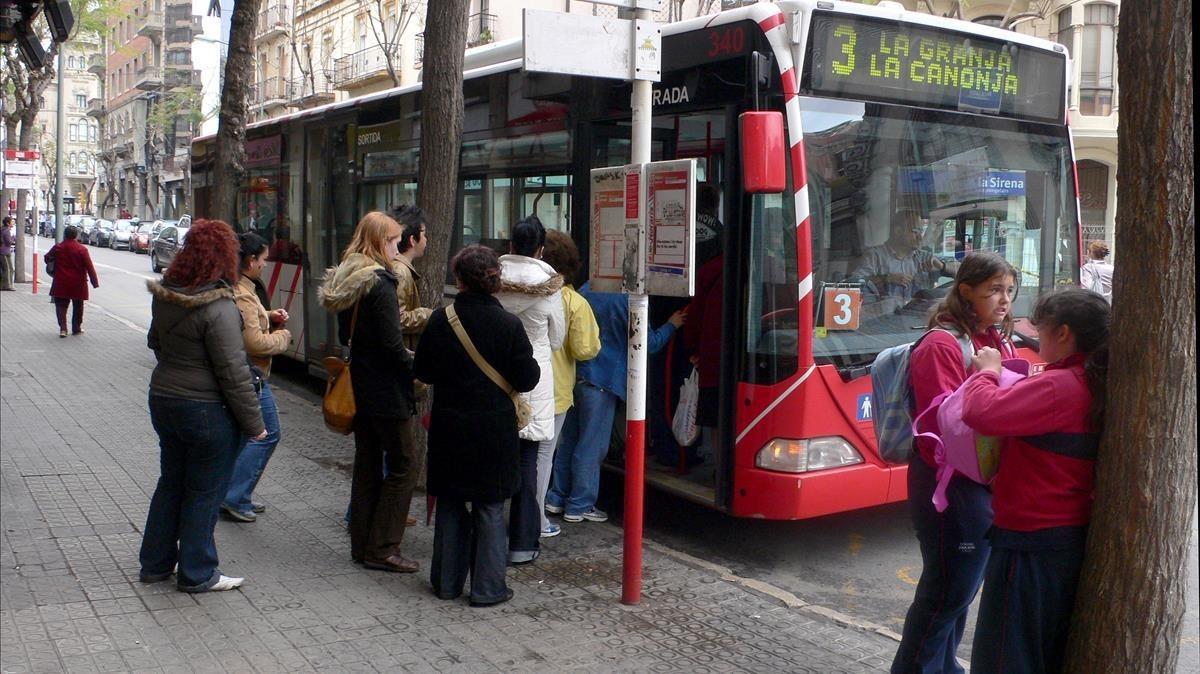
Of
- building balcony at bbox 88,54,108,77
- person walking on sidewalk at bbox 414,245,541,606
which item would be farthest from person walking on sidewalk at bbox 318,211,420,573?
building balcony at bbox 88,54,108,77

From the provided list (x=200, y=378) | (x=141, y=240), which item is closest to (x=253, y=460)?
(x=200, y=378)

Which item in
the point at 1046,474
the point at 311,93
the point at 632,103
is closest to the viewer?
the point at 1046,474

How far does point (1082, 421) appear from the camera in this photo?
338cm

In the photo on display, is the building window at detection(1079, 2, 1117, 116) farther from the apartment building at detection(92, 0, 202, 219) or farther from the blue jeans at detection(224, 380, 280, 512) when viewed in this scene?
the apartment building at detection(92, 0, 202, 219)

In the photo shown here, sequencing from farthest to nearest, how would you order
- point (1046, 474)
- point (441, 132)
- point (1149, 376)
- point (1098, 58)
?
point (1098, 58), point (441, 132), point (1046, 474), point (1149, 376)

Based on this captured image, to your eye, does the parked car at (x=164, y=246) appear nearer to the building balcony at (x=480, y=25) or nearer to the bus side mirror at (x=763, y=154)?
the building balcony at (x=480, y=25)

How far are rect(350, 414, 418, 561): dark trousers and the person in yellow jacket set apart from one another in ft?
2.56

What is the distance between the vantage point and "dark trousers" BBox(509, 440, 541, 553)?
6.02 meters

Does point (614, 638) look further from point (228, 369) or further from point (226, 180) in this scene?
point (226, 180)

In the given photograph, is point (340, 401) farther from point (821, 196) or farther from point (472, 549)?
point (821, 196)

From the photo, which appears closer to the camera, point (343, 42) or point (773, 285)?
point (773, 285)

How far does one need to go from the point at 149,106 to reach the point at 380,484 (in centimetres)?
7428

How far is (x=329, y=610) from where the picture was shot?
17.6 feet

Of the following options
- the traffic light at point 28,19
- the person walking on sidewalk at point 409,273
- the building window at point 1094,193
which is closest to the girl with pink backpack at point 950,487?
the person walking on sidewalk at point 409,273
